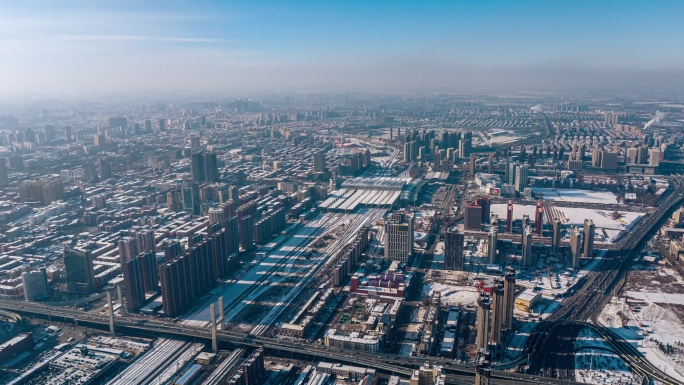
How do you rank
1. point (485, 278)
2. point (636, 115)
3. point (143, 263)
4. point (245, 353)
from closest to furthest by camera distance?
1. point (245, 353)
2. point (143, 263)
3. point (485, 278)
4. point (636, 115)

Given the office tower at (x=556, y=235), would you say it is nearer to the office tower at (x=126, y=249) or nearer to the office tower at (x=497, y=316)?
the office tower at (x=497, y=316)

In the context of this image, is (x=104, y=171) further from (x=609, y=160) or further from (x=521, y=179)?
(x=609, y=160)

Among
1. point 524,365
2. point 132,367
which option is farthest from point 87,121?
point 524,365

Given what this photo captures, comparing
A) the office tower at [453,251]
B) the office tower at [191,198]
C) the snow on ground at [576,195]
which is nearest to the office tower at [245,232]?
the office tower at [191,198]

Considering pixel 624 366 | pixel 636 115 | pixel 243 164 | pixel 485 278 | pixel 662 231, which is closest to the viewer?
pixel 624 366

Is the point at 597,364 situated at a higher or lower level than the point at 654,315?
lower

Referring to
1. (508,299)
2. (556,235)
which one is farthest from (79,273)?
(556,235)

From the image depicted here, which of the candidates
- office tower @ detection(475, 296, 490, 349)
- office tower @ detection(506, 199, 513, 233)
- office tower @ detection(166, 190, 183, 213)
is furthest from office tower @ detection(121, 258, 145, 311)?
office tower @ detection(506, 199, 513, 233)

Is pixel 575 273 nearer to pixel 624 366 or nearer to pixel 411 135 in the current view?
pixel 624 366
